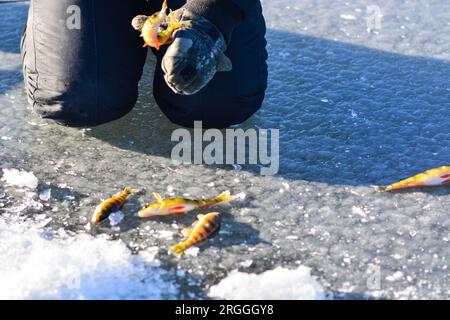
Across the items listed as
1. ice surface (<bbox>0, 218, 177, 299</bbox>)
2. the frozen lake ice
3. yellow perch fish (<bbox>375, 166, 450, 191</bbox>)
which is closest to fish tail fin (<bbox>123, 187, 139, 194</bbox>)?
the frozen lake ice

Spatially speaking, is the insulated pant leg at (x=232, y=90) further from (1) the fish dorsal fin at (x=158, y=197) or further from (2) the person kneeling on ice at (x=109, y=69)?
(1) the fish dorsal fin at (x=158, y=197)

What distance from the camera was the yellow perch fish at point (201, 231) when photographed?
243cm

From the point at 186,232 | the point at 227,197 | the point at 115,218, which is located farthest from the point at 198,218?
the point at 115,218

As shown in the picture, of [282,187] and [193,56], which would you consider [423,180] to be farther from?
[193,56]

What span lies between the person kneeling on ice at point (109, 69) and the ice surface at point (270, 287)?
36.1 inches

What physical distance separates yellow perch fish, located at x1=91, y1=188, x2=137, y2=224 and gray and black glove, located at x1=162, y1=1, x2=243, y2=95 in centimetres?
Result: 42

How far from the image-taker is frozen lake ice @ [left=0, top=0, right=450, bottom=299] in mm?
2338

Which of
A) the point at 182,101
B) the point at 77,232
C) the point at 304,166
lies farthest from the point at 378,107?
the point at 77,232

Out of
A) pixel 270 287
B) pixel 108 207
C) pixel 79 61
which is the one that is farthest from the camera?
pixel 79 61

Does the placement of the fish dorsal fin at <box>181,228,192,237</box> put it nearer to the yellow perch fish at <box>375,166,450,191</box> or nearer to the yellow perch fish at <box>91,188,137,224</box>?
the yellow perch fish at <box>91,188,137,224</box>

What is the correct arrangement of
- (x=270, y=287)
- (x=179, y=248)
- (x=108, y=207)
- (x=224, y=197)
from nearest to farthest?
1. (x=270, y=287)
2. (x=179, y=248)
3. (x=108, y=207)
4. (x=224, y=197)

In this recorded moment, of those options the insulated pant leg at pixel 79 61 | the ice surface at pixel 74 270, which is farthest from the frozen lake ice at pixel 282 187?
the insulated pant leg at pixel 79 61

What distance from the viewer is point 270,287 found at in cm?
227

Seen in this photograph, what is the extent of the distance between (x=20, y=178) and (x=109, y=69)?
Result: 0.59m
